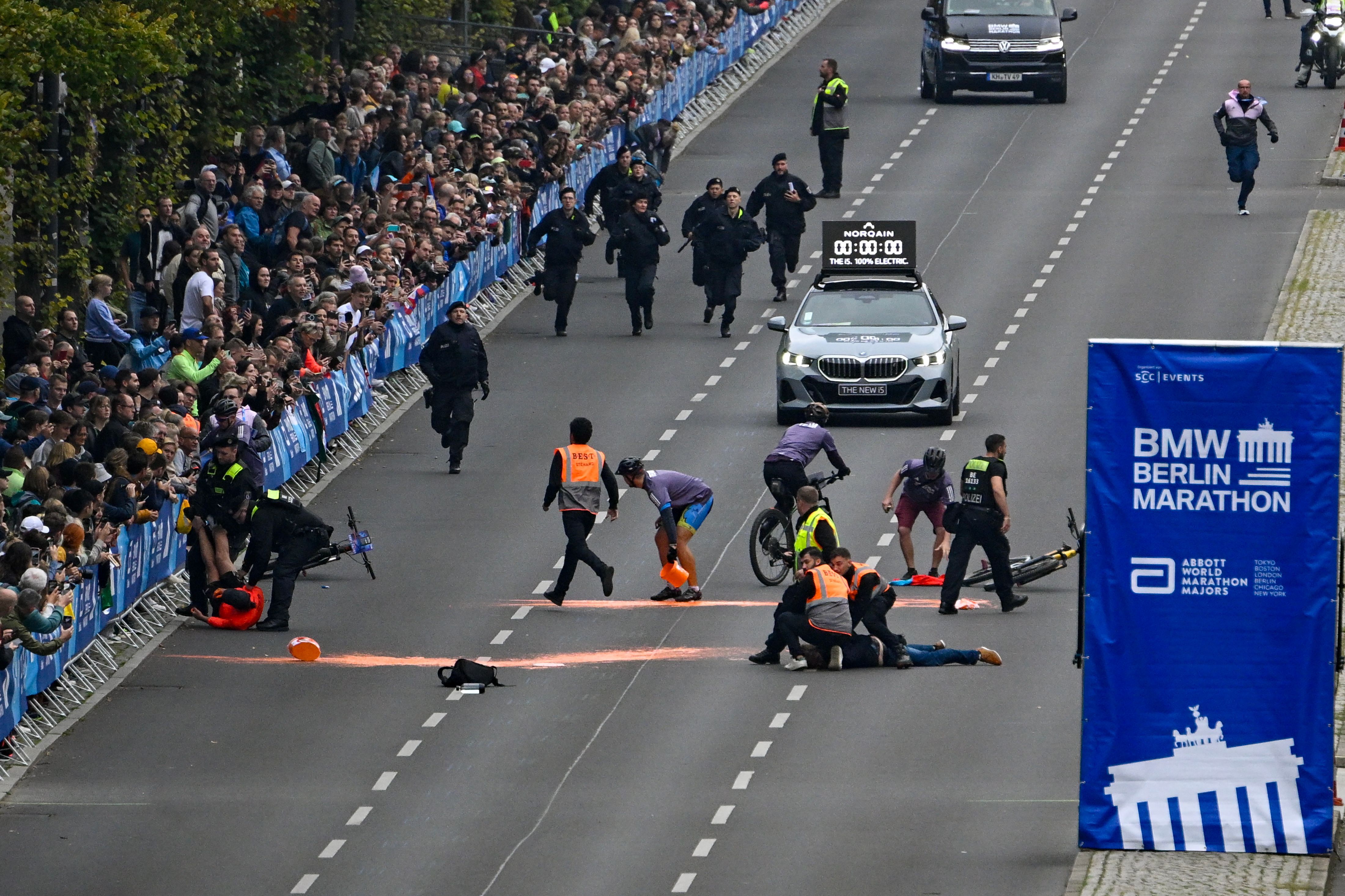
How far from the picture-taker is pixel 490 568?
26516 mm

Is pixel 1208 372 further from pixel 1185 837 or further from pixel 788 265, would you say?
pixel 788 265

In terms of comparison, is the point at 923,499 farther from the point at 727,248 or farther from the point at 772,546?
the point at 727,248

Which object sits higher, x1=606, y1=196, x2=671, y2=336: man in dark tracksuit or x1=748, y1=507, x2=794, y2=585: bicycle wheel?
x1=606, y1=196, x2=671, y2=336: man in dark tracksuit

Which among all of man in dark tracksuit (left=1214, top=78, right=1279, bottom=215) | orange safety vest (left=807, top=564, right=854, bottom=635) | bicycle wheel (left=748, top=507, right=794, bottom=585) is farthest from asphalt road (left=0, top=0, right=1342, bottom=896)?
man in dark tracksuit (left=1214, top=78, right=1279, bottom=215)

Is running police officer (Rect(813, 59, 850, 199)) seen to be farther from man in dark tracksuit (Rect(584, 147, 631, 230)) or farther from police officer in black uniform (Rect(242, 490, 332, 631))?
police officer in black uniform (Rect(242, 490, 332, 631))

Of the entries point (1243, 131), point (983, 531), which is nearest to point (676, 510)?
point (983, 531)

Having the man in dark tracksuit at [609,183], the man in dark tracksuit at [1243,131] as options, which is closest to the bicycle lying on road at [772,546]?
the man in dark tracksuit at [609,183]

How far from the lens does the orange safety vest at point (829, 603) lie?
22.6 meters

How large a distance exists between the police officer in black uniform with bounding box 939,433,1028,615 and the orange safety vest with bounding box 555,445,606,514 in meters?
3.26

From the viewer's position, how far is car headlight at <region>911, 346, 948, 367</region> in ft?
104

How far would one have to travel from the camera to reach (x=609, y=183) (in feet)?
129

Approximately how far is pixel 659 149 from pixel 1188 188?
27.8 feet

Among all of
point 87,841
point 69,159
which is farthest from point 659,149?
point 87,841

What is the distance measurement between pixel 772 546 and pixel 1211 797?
320 inches
